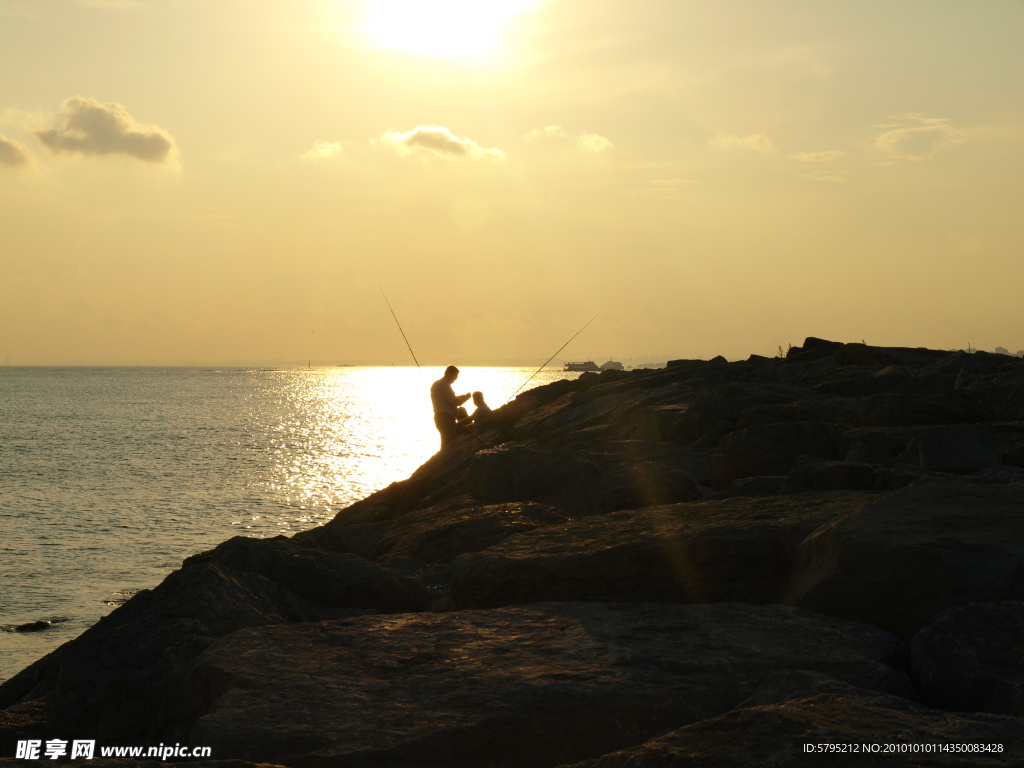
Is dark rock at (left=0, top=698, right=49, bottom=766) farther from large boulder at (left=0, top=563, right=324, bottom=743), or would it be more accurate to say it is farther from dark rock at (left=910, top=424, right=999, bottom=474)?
dark rock at (left=910, top=424, right=999, bottom=474)

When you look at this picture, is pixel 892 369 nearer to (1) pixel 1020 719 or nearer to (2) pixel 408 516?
(2) pixel 408 516

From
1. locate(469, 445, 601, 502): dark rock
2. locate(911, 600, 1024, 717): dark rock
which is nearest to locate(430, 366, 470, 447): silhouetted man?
locate(469, 445, 601, 502): dark rock

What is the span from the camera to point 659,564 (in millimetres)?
5113

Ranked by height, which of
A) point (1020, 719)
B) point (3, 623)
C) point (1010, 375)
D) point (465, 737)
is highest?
point (1010, 375)

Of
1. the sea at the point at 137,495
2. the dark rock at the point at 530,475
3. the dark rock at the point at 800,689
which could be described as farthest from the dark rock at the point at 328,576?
the sea at the point at 137,495

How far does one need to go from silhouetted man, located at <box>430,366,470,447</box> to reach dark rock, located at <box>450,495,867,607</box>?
8.56 meters

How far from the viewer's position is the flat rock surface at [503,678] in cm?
344

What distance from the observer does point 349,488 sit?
36219mm

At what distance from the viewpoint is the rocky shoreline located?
10.9ft

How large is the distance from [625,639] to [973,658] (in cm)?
152

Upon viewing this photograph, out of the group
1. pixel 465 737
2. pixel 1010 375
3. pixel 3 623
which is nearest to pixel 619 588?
pixel 465 737

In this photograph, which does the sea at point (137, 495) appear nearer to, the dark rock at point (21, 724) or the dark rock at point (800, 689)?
the dark rock at point (21, 724)

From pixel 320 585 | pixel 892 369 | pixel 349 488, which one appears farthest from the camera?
pixel 349 488

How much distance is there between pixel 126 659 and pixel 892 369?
10356mm
